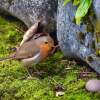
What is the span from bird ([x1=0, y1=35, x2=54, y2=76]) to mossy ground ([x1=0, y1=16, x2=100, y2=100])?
200 mm

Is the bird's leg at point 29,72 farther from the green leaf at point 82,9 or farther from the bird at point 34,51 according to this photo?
the green leaf at point 82,9

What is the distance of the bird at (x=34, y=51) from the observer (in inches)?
177

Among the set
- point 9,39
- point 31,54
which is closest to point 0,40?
point 9,39

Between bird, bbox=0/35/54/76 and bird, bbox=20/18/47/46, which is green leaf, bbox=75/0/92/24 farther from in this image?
bird, bbox=20/18/47/46

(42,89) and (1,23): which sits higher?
(1,23)

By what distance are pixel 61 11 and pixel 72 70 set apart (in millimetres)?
679

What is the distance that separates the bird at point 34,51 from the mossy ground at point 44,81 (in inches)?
7.9

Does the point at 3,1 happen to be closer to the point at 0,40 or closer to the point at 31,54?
the point at 0,40

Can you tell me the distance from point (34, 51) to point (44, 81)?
1.14 ft

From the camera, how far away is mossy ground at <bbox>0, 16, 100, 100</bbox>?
429 cm

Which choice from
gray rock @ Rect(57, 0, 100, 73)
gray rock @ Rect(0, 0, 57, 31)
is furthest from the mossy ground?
gray rock @ Rect(0, 0, 57, 31)

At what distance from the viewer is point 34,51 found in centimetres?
450

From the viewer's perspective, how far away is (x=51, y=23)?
514 cm

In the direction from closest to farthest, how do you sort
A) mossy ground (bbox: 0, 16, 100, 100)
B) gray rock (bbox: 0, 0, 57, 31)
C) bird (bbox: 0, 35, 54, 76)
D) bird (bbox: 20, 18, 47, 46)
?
1. mossy ground (bbox: 0, 16, 100, 100)
2. bird (bbox: 0, 35, 54, 76)
3. bird (bbox: 20, 18, 47, 46)
4. gray rock (bbox: 0, 0, 57, 31)
